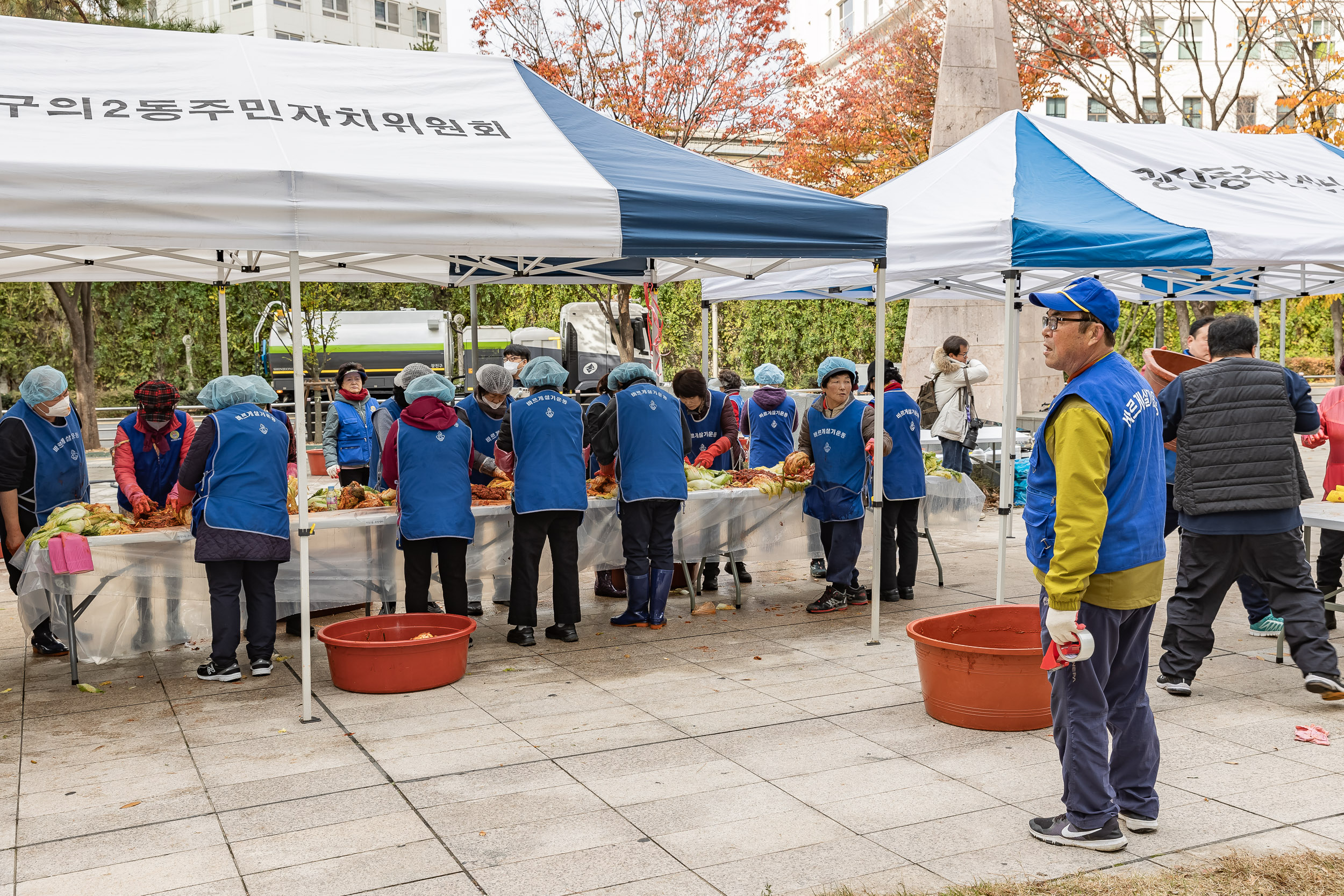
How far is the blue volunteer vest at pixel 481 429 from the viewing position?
7.43m

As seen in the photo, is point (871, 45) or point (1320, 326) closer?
point (871, 45)

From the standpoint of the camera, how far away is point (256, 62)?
627cm

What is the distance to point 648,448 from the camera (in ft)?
22.8

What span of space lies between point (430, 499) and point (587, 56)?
15.8m

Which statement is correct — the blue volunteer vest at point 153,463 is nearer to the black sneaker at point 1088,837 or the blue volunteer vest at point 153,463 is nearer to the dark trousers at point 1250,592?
the black sneaker at point 1088,837

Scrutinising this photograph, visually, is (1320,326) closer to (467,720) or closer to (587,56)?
(587,56)

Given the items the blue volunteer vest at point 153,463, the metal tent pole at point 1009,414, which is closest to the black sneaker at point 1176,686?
the metal tent pole at point 1009,414

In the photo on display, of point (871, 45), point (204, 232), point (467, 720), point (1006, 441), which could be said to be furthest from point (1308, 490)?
point (871, 45)

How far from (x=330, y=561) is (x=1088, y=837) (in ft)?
14.8

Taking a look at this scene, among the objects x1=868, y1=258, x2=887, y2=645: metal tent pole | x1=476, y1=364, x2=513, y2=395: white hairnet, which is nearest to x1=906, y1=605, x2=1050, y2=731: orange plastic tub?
x1=868, y1=258, x2=887, y2=645: metal tent pole

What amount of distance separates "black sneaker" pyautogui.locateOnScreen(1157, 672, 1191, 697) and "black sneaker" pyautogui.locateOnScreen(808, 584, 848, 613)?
2.45m

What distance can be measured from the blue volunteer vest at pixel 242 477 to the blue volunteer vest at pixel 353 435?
3317 mm

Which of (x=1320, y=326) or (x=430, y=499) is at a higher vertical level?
(x=1320, y=326)

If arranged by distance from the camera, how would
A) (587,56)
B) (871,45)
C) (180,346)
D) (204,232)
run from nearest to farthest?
(204,232)
(587,56)
(871,45)
(180,346)
